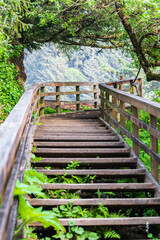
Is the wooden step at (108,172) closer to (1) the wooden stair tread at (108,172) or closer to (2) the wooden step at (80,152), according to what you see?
(1) the wooden stair tread at (108,172)

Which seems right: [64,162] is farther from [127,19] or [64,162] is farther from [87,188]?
[127,19]

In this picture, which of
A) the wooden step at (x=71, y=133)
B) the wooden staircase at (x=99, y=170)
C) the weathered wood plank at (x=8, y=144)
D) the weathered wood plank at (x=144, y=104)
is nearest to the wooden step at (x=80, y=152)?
the wooden staircase at (x=99, y=170)

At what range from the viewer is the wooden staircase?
3.14 metres

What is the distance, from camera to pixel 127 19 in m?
8.39

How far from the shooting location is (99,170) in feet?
13.5

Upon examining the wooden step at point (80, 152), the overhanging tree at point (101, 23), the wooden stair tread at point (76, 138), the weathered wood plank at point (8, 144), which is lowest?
the wooden step at point (80, 152)

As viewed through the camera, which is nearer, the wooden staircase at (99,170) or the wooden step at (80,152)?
the wooden staircase at (99,170)

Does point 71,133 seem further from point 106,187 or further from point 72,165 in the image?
point 106,187

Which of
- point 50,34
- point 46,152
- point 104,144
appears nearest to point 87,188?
point 46,152

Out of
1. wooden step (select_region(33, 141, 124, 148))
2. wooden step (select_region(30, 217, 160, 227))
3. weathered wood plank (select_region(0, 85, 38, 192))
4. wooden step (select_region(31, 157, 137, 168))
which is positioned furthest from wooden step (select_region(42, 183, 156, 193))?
wooden step (select_region(33, 141, 124, 148))

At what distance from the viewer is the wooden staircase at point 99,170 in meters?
3.14

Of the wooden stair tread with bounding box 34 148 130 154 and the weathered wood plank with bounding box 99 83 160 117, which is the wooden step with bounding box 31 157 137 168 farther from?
the weathered wood plank with bounding box 99 83 160 117

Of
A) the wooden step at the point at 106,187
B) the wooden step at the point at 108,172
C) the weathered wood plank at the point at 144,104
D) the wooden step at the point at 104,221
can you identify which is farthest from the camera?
the wooden step at the point at 108,172

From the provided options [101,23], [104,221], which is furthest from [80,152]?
[101,23]
